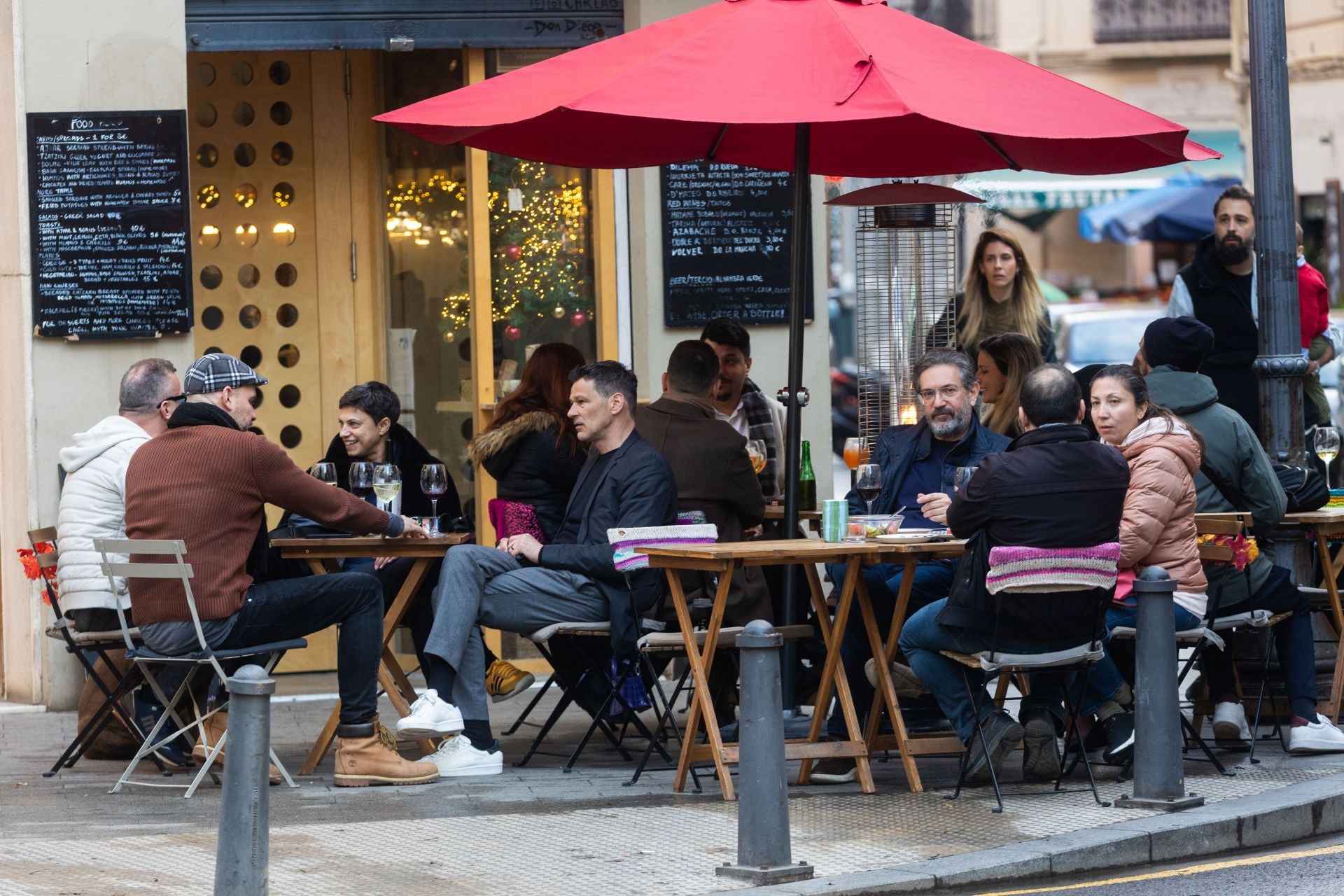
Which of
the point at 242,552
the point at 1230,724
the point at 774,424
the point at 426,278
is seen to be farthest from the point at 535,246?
the point at 1230,724

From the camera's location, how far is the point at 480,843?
19.8ft

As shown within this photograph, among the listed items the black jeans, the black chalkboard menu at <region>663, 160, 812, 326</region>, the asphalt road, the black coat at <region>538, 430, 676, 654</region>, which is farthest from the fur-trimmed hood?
the asphalt road

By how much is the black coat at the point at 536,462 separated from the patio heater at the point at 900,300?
92.3 inches

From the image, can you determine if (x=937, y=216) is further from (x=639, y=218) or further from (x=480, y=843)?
(x=480, y=843)

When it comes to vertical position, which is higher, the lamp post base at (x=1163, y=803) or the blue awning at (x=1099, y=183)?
the blue awning at (x=1099, y=183)

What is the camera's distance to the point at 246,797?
16.1 feet

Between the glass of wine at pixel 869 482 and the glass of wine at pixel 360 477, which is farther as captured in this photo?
the glass of wine at pixel 360 477

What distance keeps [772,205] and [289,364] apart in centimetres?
265

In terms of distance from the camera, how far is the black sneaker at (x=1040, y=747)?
6730 mm

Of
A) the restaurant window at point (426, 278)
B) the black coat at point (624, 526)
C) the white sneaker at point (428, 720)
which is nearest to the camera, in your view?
the white sneaker at point (428, 720)

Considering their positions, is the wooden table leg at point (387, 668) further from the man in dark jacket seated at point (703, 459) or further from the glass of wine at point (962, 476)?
the glass of wine at point (962, 476)

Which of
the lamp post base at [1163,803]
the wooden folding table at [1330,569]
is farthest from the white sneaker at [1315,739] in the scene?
the lamp post base at [1163,803]

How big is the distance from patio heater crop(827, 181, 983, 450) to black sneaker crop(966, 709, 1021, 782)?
3121mm

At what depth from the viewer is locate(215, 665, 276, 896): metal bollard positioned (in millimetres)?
4922
